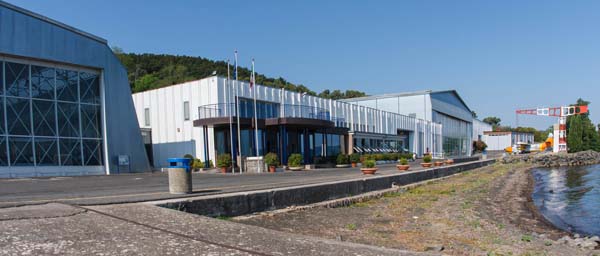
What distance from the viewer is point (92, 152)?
93.0 feet

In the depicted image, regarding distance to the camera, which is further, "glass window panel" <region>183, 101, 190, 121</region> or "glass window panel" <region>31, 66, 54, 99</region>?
"glass window panel" <region>183, 101, 190, 121</region>

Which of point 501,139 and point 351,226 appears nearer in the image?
point 351,226

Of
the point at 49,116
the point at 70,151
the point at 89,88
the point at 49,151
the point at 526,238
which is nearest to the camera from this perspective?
the point at 526,238

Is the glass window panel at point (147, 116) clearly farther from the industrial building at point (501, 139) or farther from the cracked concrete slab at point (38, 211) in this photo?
the industrial building at point (501, 139)

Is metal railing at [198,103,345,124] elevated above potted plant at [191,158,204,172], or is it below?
above

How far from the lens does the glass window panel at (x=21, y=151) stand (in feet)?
78.0

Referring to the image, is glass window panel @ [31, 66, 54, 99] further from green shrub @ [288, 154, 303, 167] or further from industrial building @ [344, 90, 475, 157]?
industrial building @ [344, 90, 475, 157]

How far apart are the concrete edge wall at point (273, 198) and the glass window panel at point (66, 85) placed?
21297mm

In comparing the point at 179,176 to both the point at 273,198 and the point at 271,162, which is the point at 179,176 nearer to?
the point at 273,198

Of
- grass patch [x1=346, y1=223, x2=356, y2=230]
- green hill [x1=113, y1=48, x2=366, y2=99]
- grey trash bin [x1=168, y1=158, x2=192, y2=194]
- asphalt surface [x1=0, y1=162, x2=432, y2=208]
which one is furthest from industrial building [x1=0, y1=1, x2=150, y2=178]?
green hill [x1=113, y1=48, x2=366, y2=99]

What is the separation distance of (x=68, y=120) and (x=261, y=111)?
1510 cm

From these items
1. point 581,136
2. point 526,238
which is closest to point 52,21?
point 526,238

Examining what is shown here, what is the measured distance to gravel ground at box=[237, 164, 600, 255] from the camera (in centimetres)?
849

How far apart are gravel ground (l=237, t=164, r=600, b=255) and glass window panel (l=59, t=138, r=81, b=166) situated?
67.6 feet
